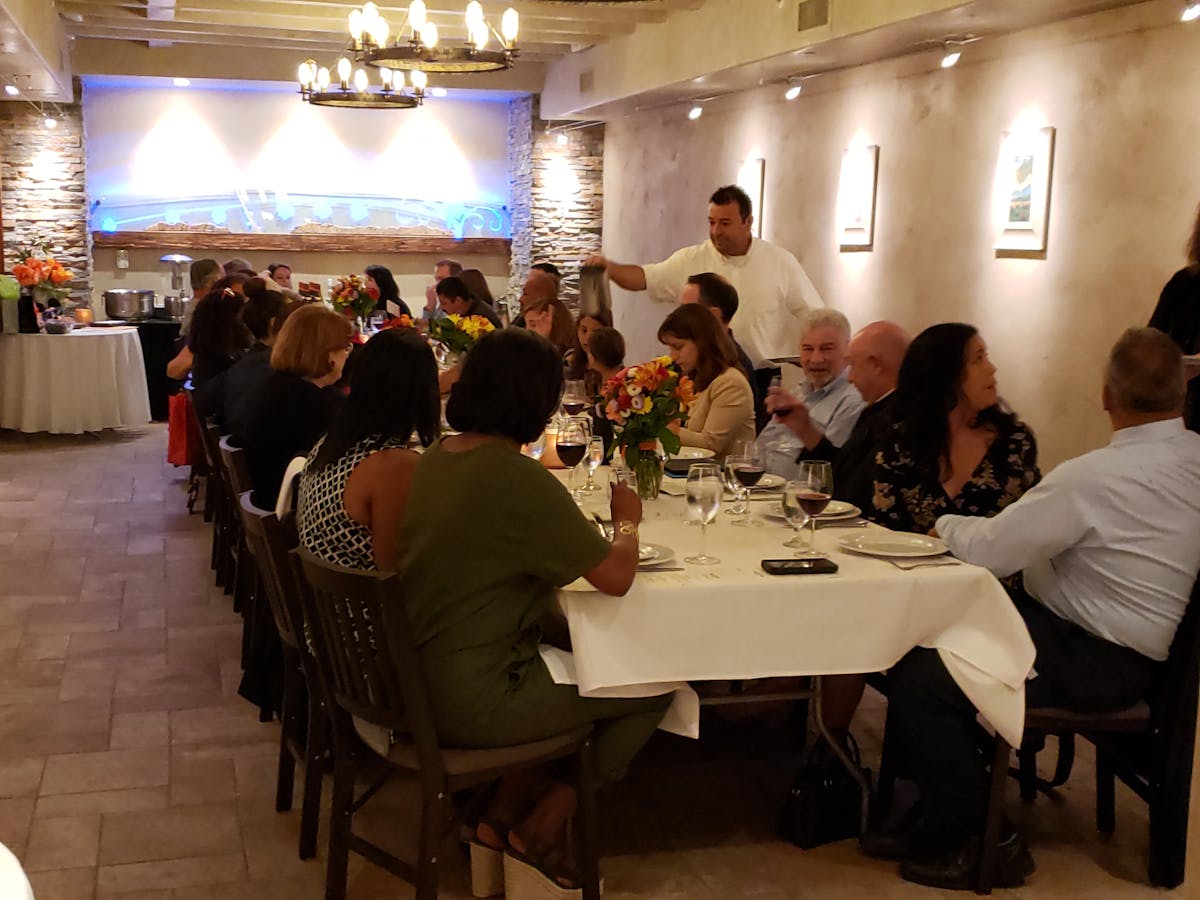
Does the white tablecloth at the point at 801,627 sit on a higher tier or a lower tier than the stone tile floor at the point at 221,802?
higher

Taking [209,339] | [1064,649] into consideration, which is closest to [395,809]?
[1064,649]

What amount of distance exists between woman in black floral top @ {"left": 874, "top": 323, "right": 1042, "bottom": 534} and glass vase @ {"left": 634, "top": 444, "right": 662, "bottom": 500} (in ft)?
2.14

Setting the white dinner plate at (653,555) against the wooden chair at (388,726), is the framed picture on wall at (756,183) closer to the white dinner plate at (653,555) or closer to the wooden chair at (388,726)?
the white dinner plate at (653,555)

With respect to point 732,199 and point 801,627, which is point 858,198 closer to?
point 732,199

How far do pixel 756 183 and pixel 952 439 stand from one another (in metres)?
6.67

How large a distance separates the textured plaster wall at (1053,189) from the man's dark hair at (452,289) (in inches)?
99.0

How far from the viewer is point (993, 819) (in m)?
3.09

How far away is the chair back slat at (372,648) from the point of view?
8.54ft

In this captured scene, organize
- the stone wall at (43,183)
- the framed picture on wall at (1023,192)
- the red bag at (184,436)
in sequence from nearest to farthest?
the framed picture on wall at (1023,192) → the red bag at (184,436) → the stone wall at (43,183)

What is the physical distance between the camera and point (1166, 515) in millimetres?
3002

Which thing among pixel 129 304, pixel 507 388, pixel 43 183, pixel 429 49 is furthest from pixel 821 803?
pixel 43 183

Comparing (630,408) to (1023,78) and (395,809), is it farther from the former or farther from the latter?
(1023,78)

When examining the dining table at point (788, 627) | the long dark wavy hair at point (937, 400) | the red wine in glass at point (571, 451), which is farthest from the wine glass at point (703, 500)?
the long dark wavy hair at point (937, 400)

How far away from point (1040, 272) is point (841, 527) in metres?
3.64
